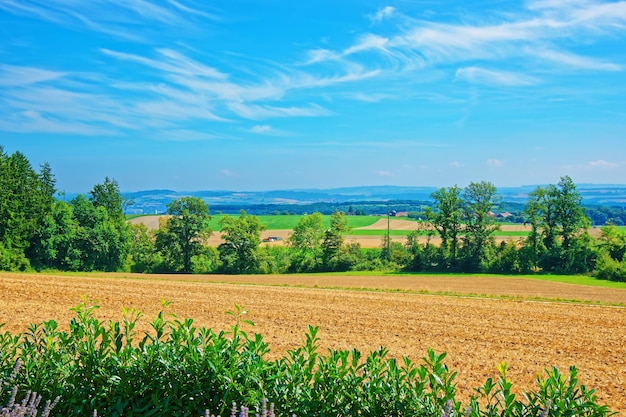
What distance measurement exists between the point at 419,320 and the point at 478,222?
46124mm

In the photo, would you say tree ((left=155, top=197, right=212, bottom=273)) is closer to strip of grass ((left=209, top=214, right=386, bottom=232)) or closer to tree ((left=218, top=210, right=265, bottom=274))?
tree ((left=218, top=210, right=265, bottom=274))

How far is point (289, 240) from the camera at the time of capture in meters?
72.1

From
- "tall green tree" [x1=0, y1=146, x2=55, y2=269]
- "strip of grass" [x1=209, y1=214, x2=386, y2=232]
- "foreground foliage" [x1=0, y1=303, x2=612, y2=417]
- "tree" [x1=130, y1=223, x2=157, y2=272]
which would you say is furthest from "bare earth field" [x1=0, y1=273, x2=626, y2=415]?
"strip of grass" [x1=209, y1=214, x2=386, y2=232]

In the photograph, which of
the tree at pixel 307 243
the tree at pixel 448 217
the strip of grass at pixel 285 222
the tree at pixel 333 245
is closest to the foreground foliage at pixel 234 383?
the tree at pixel 333 245

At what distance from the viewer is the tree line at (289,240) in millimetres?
56469

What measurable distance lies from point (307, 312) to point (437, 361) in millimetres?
21306

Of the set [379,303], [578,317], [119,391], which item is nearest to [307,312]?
[379,303]

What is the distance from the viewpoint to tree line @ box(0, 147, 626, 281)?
185ft

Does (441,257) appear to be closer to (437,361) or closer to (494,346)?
(494,346)

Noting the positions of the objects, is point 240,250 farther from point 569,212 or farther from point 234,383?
point 234,383

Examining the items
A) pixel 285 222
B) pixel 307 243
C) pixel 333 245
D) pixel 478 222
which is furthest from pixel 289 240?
pixel 285 222

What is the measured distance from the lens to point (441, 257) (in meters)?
64.9

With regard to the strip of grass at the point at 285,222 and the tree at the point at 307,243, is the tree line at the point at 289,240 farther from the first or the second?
the strip of grass at the point at 285,222

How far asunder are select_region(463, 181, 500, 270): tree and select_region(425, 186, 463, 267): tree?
100 cm
